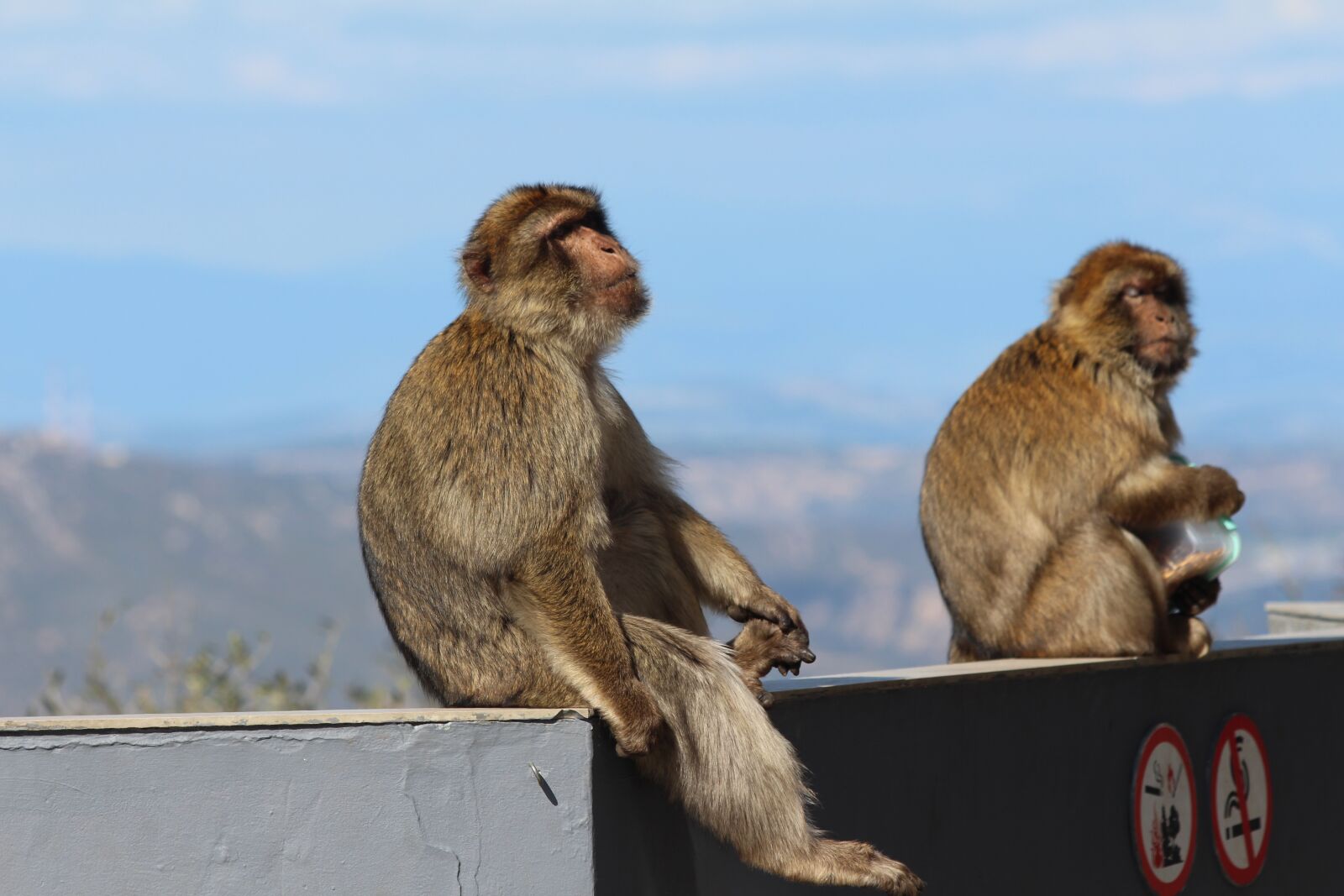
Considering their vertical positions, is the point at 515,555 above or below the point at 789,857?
above

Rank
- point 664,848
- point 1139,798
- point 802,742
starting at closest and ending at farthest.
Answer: point 664,848
point 802,742
point 1139,798

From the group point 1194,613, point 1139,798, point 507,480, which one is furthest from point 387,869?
point 1194,613

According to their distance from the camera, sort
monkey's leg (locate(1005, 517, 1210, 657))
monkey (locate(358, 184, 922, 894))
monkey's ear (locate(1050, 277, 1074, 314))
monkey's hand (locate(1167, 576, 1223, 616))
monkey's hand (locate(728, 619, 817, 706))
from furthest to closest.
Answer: monkey's ear (locate(1050, 277, 1074, 314)), monkey's hand (locate(1167, 576, 1223, 616)), monkey's leg (locate(1005, 517, 1210, 657)), monkey's hand (locate(728, 619, 817, 706)), monkey (locate(358, 184, 922, 894))

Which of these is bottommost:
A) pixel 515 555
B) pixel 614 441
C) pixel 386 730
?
pixel 386 730

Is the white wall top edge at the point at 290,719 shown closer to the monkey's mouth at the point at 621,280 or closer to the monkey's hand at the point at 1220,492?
the monkey's mouth at the point at 621,280

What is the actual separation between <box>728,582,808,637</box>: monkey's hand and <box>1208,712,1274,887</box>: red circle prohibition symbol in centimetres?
181

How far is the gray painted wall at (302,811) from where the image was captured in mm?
2893

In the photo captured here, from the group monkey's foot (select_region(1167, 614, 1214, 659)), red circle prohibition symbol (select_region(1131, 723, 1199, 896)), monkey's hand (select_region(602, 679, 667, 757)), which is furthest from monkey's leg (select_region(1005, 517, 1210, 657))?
monkey's hand (select_region(602, 679, 667, 757))

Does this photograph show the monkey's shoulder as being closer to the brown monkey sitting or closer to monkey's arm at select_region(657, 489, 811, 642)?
monkey's arm at select_region(657, 489, 811, 642)

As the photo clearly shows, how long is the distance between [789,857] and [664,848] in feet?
0.74

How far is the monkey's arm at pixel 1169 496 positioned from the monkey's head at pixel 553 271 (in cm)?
190

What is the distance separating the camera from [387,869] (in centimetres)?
295

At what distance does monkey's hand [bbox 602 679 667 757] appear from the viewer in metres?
2.99

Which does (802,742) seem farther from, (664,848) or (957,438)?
(957,438)
